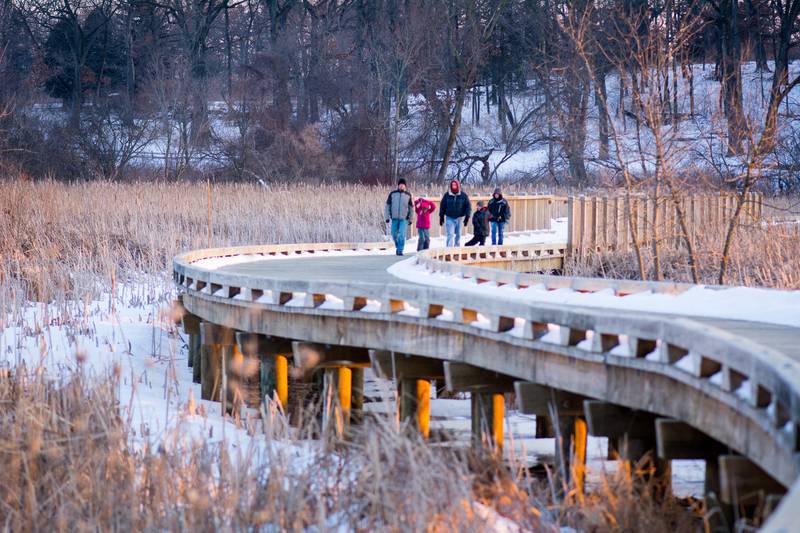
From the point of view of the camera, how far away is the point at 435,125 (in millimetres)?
50750

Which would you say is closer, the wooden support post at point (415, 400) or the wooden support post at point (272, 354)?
the wooden support post at point (415, 400)

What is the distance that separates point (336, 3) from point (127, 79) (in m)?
10.1

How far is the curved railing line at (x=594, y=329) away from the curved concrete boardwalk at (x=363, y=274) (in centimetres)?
64

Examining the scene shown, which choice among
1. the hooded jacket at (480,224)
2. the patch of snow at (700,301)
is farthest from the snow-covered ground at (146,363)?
the hooded jacket at (480,224)

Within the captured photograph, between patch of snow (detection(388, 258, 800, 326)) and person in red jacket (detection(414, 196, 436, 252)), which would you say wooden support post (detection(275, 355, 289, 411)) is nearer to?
patch of snow (detection(388, 258, 800, 326))

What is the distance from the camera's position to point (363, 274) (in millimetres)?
16031

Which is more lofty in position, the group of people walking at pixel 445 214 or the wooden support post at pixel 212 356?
the group of people walking at pixel 445 214

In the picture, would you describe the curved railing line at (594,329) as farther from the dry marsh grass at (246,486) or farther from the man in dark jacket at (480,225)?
the man in dark jacket at (480,225)

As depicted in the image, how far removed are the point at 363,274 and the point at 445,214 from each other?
6874mm

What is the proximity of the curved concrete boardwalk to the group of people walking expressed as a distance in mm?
598

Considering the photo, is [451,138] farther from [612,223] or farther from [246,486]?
[246,486]

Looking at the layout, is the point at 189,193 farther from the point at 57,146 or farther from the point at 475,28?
the point at 475,28

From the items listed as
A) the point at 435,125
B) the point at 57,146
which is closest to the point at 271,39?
the point at 435,125

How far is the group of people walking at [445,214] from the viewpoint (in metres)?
19.8
